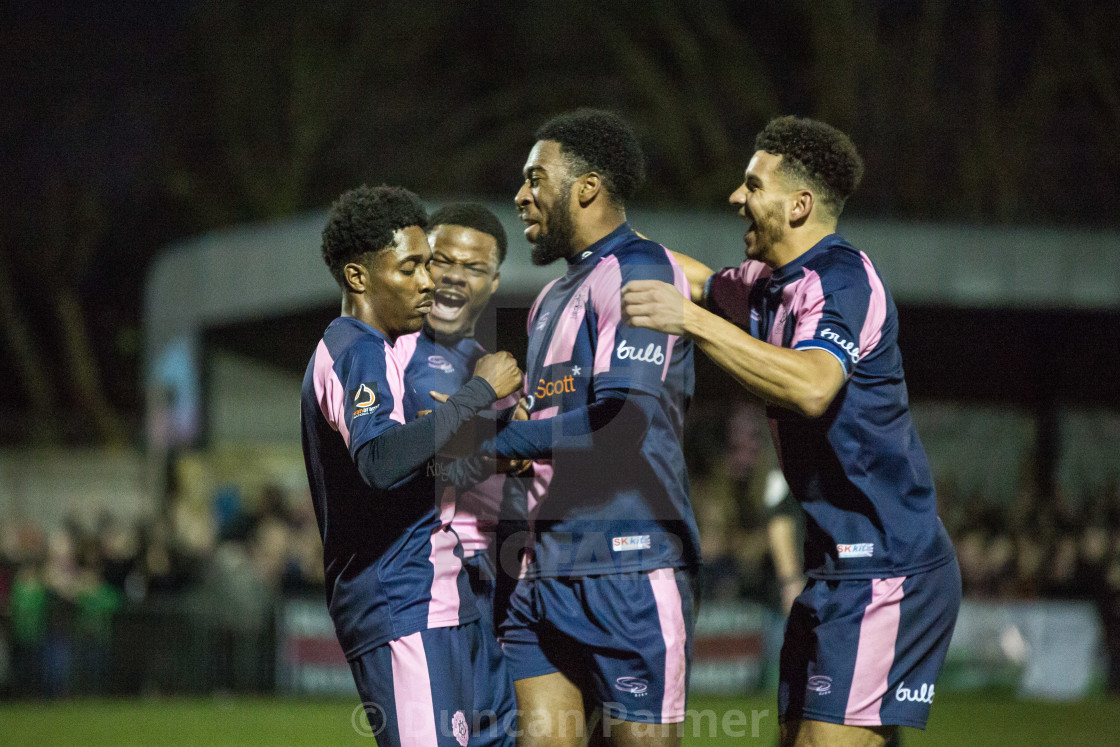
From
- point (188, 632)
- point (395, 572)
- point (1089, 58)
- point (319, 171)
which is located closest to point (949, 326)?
point (1089, 58)

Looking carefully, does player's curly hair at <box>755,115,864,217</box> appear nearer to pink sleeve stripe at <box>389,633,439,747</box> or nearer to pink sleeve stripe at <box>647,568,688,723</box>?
pink sleeve stripe at <box>647,568,688,723</box>

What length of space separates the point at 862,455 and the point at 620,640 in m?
1.03

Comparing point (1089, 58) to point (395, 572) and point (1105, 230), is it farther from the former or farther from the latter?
point (395, 572)

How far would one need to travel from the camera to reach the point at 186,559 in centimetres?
1268

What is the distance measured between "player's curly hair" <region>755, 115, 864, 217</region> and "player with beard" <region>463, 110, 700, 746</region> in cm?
56

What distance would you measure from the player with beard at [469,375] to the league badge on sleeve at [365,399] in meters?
0.39

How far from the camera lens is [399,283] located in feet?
13.2

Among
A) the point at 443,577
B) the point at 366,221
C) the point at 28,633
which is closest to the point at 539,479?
the point at 443,577

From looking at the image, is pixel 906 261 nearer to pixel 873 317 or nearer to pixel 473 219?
pixel 473 219

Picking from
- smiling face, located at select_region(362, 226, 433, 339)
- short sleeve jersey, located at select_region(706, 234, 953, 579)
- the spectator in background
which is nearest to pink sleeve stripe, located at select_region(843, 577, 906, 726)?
short sleeve jersey, located at select_region(706, 234, 953, 579)

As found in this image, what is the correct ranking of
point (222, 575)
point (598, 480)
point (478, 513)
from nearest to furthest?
point (598, 480)
point (478, 513)
point (222, 575)

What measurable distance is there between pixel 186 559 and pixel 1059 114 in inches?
652

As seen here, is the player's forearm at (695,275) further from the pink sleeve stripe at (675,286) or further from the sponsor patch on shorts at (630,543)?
the sponsor patch on shorts at (630,543)

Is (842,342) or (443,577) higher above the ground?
(842,342)
